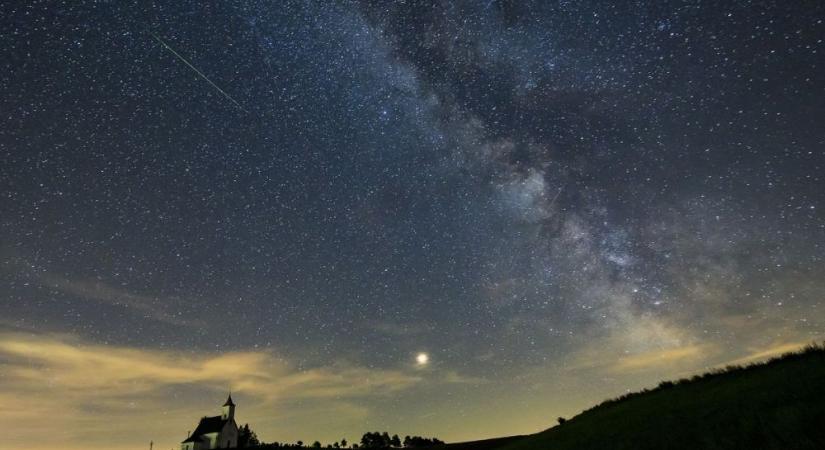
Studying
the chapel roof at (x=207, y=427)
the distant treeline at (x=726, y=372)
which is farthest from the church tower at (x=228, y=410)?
the distant treeline at (x=726, y=372)

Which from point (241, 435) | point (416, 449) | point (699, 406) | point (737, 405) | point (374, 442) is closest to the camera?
point (737, 405)

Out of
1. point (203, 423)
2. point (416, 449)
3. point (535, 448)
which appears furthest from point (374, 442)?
point (535, 448)

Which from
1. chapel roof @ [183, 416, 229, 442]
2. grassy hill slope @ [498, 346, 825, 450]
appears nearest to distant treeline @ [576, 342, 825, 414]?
grassy hill slope @ [498, 346, 825, 450]

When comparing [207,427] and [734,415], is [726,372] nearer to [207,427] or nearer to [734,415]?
[734,415]

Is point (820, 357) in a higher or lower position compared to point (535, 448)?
higher

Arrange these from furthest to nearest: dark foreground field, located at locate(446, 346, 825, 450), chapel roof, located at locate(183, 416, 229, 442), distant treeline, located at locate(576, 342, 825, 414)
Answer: chapel roof, located at locate(183, 416, 229, 442)
distant treeline, located at locate(576, 342, 825, 414)
dark foreground field, located at locate(446, 346, 825, 450)

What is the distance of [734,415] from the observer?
51.2 ft

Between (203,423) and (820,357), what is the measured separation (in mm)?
120991

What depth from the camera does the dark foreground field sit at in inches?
458

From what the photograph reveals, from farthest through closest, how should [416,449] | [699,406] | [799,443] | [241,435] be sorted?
[241,435] < [416,449] < [699,406] < [799,443]

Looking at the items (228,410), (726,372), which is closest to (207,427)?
(228,410)

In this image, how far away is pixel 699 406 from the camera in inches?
819

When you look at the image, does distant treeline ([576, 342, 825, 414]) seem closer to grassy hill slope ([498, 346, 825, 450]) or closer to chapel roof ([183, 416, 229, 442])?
grassy hill slope ([498, 346, 825, 450])

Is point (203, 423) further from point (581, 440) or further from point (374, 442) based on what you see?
point (581, 440)
